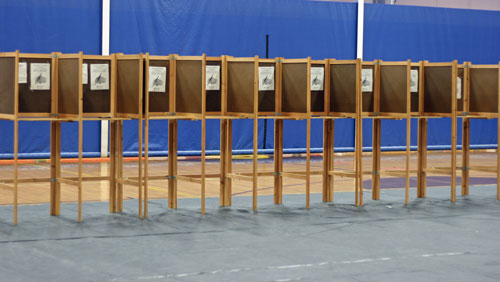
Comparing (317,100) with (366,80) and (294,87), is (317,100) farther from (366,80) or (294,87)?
(366,80)

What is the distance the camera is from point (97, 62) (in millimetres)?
7320

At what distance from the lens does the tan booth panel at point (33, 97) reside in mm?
7113

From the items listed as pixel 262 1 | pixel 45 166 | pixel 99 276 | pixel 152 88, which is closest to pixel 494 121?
pixel 262 1

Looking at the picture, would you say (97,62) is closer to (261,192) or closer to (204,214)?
(204,214)

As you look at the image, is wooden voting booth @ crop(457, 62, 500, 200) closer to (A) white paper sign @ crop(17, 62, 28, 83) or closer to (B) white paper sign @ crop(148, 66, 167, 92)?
(B) white paper sign @ crop(148, 66, 167, 92)

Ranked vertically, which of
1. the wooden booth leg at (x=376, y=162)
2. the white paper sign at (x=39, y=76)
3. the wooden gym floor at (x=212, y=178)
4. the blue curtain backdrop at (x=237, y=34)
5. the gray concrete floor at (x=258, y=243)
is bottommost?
the gray concrete floor at (x=258, y=243)

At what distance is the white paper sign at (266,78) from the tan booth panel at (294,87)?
150mm

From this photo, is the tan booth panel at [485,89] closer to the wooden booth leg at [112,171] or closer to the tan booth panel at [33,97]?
the wooden booth leg at [112,171]

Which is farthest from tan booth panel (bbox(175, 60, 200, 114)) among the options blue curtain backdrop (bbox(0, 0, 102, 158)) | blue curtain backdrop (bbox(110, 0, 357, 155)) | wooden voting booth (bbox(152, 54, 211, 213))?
blue curtain backdrop (bbox(110, 0, 357, 155))

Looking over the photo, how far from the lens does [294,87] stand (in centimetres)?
810

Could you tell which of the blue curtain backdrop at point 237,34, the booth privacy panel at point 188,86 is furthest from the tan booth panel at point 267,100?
the blue curtain backdrop at point 237,34

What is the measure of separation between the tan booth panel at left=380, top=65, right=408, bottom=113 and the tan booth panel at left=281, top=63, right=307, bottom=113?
1.14 m

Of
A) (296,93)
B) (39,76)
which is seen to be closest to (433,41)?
(296,93)

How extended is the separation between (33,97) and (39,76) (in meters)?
0.23
